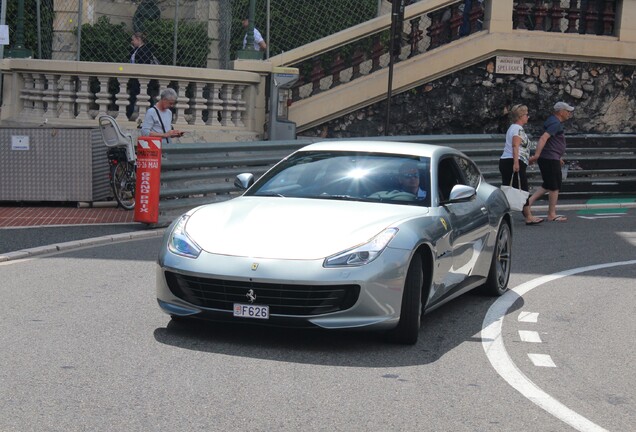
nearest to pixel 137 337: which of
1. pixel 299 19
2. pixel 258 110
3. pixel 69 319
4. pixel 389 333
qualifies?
pixel 69 319

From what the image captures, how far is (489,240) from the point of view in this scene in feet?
34.1

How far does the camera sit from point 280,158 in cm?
1681

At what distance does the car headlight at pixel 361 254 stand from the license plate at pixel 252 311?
496 mm

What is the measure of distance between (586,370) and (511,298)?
2883 mm

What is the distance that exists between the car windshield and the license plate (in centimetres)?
146

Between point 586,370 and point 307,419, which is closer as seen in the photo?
point 307,419

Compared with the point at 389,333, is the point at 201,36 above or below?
above

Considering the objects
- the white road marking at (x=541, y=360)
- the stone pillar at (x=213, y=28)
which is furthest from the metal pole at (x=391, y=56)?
the white road marking at (x=541, y=360)

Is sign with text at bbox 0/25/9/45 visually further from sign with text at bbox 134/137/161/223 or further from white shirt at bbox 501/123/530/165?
white shirt at bbox 501/123/530/165

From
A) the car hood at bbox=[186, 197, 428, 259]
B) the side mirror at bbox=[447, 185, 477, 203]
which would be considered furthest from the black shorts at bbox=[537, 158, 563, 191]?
the car hood at bbox=[186, 197, 428, 259]

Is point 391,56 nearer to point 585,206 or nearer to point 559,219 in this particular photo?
point 585,206

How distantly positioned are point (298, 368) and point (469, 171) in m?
3.79

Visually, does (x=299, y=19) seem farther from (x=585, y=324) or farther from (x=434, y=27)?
(x=585, y=324)

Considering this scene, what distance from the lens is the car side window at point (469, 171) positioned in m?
10.5
